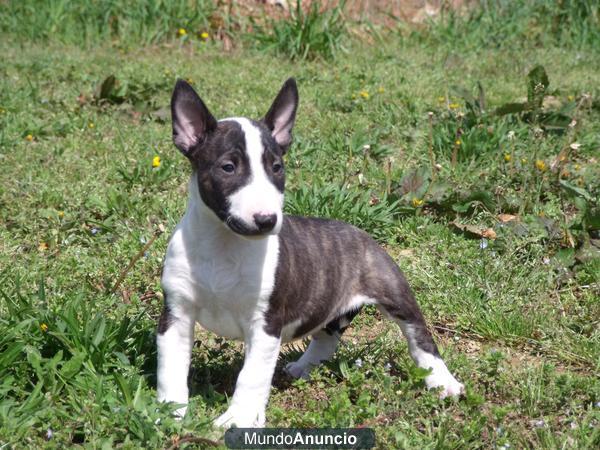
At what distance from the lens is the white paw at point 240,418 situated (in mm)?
4129

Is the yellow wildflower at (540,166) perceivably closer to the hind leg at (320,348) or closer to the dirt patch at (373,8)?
the hind leg at (320,348)

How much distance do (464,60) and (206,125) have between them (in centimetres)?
676

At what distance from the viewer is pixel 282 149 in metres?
4.43

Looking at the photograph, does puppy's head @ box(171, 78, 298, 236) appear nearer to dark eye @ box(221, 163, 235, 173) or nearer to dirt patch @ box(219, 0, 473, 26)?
dark eye @ box(221, 163, 235, 173)

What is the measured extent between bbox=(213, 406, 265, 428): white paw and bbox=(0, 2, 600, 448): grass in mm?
79

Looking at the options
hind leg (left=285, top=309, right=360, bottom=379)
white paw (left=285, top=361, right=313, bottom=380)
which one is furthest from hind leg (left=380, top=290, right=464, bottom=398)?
white paw (left=285, top=361, right=313, bottom=380)

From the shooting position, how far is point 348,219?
6.31 meters

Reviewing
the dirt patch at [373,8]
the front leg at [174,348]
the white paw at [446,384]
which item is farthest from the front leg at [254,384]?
the dirt patch at [373,8]

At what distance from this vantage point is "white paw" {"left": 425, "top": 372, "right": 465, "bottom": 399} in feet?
15.0

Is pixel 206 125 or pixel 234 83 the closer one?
pixel 206 125

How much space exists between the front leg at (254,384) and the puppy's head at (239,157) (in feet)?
2.00

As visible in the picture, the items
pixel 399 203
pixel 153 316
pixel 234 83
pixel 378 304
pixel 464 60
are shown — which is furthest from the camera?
pixel 464 60

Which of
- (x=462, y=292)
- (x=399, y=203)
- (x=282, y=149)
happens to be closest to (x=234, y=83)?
(x=399, y=203)

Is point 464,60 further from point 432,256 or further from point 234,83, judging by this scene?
point 432,256
